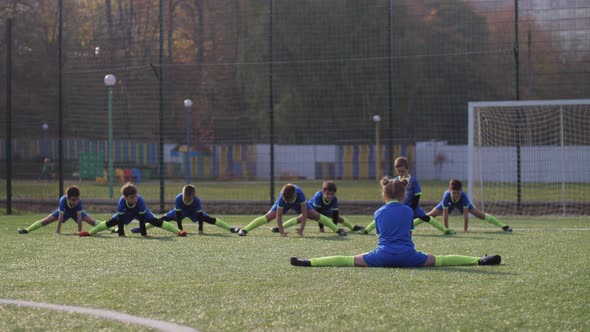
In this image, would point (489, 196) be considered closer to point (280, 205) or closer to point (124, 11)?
point (280, 205)

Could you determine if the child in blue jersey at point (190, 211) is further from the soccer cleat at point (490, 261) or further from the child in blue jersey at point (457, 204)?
the soccer cleat at point (490, 261)

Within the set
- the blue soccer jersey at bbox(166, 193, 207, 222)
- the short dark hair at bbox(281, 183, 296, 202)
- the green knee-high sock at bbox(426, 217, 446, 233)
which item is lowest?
the green knee-high sock at bbox(426, 217, 446, 233)

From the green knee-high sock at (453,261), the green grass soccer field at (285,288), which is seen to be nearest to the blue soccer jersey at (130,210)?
the green grass soccer field at (285,288)

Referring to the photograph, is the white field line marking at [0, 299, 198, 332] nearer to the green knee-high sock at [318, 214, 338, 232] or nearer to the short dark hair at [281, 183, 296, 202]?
the short dark hair at [281, 183, 296, 202]

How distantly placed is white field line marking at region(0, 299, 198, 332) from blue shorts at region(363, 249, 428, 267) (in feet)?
11.4

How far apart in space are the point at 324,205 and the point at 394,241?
6693 mm

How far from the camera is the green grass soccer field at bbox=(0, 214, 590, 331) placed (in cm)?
561

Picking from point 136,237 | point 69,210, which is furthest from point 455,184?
point 69,210

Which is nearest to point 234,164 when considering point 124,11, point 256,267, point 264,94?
point 264,94

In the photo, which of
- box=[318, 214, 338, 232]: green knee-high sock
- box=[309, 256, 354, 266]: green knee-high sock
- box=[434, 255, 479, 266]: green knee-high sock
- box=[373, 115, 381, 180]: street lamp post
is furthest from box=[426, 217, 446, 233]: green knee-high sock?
box=[373, 115, 381, 180]: street lamp post

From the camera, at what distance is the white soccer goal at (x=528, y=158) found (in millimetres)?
20219

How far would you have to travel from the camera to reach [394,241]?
8.57 m

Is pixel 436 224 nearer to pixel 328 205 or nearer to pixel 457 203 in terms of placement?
pixel 457 203

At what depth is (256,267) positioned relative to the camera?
8734 millimetres
